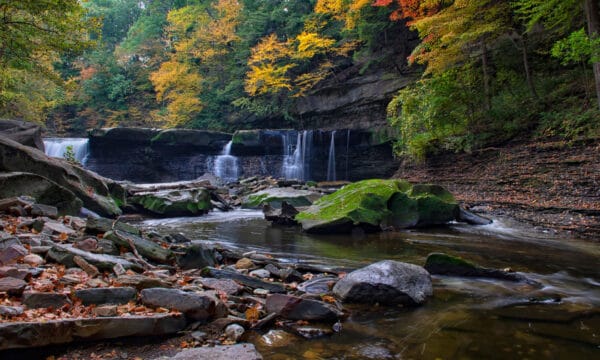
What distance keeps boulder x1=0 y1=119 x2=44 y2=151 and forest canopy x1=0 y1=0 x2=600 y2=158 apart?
1.13m

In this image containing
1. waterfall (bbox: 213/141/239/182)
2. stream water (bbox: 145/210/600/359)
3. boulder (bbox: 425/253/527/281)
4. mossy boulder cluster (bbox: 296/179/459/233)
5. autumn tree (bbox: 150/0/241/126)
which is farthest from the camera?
autumn tree (bbox: 150/0/241/126)

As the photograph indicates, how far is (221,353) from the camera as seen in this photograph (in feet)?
9.16

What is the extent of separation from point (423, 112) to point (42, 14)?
13341 millimetres

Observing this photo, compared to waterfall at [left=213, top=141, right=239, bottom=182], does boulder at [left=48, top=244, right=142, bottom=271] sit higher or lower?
lower

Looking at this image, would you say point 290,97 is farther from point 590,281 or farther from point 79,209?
point 590,281

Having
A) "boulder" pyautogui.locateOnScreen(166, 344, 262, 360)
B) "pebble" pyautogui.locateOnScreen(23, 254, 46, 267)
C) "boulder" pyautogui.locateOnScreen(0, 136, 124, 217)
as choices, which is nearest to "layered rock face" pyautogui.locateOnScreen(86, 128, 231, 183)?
"boulder" pyautogui.locateOnScreen(0, 136, 124, 217)

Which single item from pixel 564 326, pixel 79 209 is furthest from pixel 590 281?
pixel 79 209

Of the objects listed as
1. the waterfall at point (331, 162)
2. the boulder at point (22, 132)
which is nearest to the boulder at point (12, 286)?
the boulder at point (22, 132)

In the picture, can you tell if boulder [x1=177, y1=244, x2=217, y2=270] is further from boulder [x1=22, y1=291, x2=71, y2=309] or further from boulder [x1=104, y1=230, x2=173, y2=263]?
boulder [x1=22, y1=291, x2=71, y2=309]

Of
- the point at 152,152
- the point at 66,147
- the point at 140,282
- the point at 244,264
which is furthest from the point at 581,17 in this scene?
the point at 66,147

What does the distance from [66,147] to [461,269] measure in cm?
2522

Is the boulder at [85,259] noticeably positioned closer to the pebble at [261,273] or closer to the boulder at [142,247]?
the boulder at [142,247]

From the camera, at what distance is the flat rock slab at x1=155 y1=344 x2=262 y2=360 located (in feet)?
8.91

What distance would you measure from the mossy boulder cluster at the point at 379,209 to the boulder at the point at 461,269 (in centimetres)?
387
